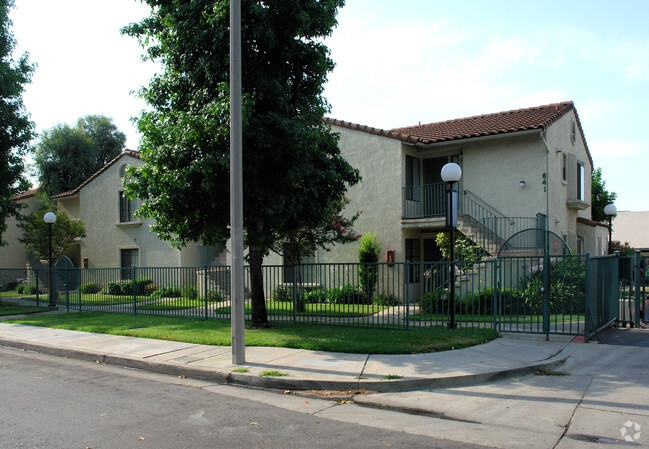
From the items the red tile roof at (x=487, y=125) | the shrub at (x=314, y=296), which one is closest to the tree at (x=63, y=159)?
the red tile roof at (x=487, y=125)

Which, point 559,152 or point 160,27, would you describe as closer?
point 160,27

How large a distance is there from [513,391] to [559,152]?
47.3ft

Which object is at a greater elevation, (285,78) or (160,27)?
(160,27)

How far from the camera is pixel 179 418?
5758 millimetres

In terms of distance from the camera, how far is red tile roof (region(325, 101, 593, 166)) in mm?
17469

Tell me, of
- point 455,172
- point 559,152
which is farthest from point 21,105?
point 559,152

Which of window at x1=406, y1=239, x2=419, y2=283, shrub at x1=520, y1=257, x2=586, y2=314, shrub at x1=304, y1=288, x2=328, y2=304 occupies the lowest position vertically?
shrub at x1=304, y1=288, x2=328, y2=304

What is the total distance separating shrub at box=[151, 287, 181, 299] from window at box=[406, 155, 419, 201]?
29.7 ft

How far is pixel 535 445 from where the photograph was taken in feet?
15.8

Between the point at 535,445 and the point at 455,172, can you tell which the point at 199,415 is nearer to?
the point at 535,445

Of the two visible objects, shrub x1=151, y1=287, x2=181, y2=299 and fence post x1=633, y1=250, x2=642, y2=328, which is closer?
fence post x1=633, y1=250, x2=642, y2=328

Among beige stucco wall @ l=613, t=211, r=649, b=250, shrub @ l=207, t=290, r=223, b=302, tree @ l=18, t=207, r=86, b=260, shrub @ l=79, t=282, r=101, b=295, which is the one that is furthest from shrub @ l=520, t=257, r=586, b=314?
beige stucco wall @ l=613, t=211, r=649, b=250

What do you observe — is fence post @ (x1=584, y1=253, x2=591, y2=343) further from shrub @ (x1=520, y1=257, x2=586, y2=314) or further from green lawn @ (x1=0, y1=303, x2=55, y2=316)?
green lawn @ (x1=0, y1=303, x2=55, y2=316)

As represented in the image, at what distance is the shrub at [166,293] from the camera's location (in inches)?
584
